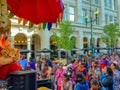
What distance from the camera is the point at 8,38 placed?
4109 mm

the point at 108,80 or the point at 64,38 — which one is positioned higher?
the point at 64,38

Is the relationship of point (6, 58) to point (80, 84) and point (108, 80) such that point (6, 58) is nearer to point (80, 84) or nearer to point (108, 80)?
point (80, 84)

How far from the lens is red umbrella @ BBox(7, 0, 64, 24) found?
4.77 metres

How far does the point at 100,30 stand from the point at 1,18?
152ft

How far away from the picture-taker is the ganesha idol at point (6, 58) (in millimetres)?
3809

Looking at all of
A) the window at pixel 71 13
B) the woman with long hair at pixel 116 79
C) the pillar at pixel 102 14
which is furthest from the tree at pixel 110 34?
the woman with long hair at pixel 116 79

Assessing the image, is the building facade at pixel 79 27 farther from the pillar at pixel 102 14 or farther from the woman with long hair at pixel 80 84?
the woman with long hair at pixel 80 84

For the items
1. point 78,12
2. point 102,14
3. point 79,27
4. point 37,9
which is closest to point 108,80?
point 37,9

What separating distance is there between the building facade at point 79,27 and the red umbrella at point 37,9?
2508 cm

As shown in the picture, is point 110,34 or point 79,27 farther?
point 110,34

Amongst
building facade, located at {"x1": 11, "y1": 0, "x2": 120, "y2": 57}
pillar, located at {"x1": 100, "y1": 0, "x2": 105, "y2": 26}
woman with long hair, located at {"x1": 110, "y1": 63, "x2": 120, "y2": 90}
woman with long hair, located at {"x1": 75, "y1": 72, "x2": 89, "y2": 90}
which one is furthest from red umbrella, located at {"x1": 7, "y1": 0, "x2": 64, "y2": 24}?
pillar, located at {"x1": 100, "y1": 0, "x2": 105, "y2": 26}

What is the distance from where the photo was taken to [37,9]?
16.1 feet

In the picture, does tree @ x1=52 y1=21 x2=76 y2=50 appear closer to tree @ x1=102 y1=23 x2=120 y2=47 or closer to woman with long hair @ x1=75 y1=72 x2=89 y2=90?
tree @ x1=102 y1=23 x2=120 y2=47

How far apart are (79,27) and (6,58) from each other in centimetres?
4048
